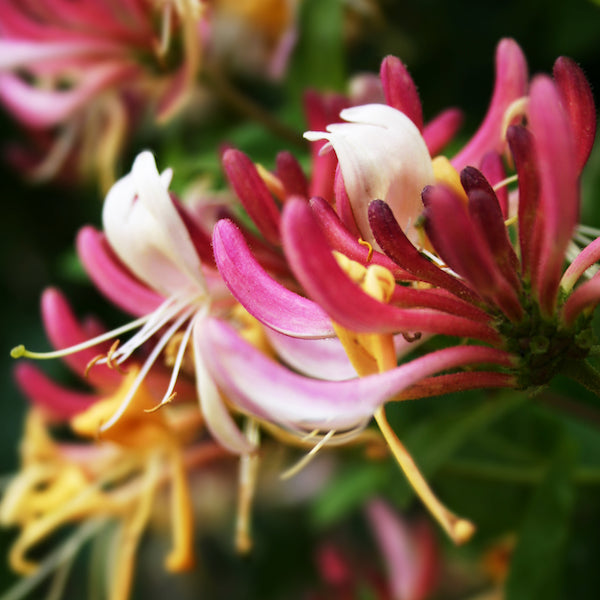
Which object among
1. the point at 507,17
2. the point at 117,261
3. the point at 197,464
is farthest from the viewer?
the point at 507,17

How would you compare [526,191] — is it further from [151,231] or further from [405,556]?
[405,556]

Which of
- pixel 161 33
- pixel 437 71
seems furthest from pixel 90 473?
pixel 437 71

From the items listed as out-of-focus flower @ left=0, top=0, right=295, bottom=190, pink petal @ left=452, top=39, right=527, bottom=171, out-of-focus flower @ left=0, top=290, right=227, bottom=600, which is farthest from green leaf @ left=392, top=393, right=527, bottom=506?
out-of-focus flower @ left=0, top=0, right=295, bottom=190

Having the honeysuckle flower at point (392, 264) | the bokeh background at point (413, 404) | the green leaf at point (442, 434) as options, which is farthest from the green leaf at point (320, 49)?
the honeysuckle flower at point (392, 264)

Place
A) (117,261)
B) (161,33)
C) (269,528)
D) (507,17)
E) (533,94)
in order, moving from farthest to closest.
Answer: (269,528), (507,17), (161,33), (117,261), (533,94)

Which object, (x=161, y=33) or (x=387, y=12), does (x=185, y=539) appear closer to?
(x=161, y=33)

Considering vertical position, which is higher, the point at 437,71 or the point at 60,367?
the point at 437,71
